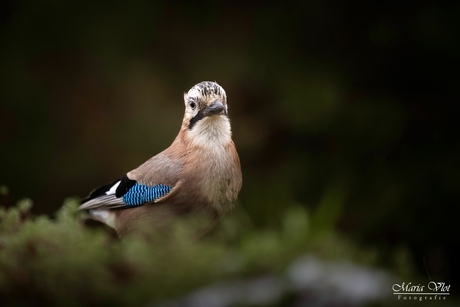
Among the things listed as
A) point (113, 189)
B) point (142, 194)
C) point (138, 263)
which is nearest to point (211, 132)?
point (142, 194)

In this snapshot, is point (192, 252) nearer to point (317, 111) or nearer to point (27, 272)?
point (27, 272)

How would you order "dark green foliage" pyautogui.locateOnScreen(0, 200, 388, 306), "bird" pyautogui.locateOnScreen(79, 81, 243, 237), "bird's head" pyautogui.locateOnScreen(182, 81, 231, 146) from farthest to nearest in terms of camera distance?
"bird's head" pyautogui.locateOnScreen(182, 81, 231, 146) → "bird" pyautogui.locateOnScreen(79, 81, 243, 237) → "dark green foliage" pyautogui.locateOnScreen(0, 200, 388, 306)

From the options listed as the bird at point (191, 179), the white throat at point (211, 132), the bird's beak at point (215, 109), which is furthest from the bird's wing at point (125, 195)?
the bird's beak at point (215, 109)

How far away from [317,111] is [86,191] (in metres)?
2.47

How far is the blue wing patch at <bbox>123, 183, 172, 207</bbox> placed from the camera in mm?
4758

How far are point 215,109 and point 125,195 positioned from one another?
2.44ft

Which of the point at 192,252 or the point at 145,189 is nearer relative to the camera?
the point at 192,252

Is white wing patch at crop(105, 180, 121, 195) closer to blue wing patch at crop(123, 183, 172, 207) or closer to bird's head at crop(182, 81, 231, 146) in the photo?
blue wing patch at crop(123, 183, 172, 207)

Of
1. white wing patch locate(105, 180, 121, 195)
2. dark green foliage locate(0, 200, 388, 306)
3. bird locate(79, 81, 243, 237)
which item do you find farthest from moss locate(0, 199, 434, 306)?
white wing patch locate(105, 180, 121, 195)

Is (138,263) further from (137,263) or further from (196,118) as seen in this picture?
(196,118)

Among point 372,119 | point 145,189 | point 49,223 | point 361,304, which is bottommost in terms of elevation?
point 361,304

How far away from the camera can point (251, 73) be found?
28.9 ft

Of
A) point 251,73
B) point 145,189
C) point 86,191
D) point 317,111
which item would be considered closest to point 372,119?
point 317,111

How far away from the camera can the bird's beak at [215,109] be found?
15.4ft
